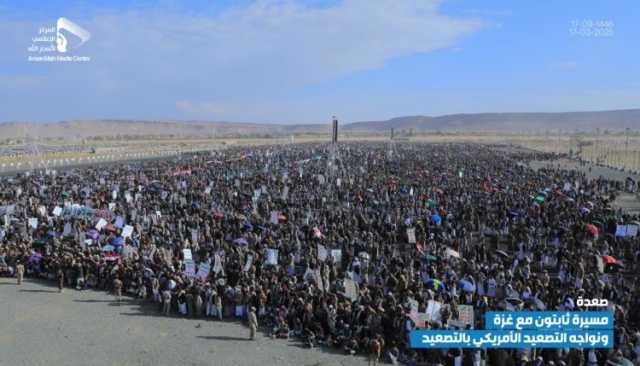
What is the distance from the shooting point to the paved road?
11.5 m

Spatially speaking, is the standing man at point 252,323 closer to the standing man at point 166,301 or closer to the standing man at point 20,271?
the standing man at point 166,301

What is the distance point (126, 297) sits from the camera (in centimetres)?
1580

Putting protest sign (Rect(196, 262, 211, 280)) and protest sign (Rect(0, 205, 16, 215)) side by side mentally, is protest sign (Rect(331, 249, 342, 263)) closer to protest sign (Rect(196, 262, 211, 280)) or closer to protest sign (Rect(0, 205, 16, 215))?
protest sign (Rect(196, 262, 211, 280))

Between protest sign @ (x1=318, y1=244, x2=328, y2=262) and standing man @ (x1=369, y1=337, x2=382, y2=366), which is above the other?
protest sign @ (x1=318, y1=244, x2=328, y2=262)

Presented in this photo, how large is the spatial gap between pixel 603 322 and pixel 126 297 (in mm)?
12445

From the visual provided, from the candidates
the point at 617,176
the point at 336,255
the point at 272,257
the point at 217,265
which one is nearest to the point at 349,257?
the point at 336,255

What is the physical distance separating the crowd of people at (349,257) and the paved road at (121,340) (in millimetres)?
573

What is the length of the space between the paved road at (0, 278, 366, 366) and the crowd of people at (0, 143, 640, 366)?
0.57 meters

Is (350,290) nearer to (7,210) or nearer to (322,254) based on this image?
(322,254)

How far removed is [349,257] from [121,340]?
794 centimetres

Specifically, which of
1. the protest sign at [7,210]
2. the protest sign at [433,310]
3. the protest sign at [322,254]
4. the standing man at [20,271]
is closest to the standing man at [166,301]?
the protest sign at [322,254]

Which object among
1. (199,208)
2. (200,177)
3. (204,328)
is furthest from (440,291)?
(200,177)

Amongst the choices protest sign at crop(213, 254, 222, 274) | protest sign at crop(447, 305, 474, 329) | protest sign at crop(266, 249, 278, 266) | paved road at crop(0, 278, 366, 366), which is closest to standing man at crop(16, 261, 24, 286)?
paved road at crop(0, 278, 366, 366)

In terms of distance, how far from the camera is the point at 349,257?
18000 millimetres
